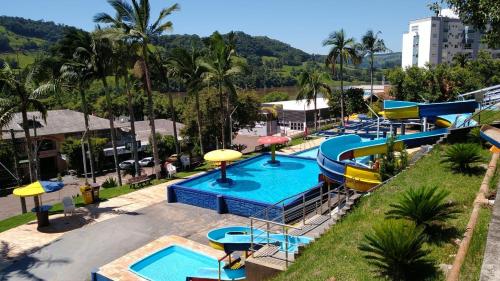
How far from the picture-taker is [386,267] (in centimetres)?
799

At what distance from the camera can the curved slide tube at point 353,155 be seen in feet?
53.7

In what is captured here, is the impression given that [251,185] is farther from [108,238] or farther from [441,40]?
[441,40]

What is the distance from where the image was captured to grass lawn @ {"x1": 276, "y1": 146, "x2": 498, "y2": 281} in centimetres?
838

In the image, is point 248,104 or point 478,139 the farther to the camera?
point 248,104

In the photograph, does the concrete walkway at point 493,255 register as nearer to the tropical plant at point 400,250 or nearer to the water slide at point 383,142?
the tropical plant at point 400,250

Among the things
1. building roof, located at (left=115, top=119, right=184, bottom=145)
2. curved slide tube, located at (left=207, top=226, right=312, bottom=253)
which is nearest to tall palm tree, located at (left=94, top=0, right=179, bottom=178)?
curved slide tube, located at (left=207, top=226, right=312, bottom=253)

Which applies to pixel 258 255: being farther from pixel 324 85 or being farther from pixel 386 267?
pixel 324 85

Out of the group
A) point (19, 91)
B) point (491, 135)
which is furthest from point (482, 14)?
point (19, 91)

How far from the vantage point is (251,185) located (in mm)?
25812

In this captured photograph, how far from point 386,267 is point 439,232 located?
2.34 m

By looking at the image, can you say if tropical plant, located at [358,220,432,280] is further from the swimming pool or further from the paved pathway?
the swimming pool

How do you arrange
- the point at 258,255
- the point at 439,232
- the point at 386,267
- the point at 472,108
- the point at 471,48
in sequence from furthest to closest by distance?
the point at 471,48 → the point at 472,108 → the point at 258,255 → the point at 439,232 → the point at 386,267

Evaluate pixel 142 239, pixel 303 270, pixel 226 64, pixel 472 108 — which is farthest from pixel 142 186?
pixel 472 108

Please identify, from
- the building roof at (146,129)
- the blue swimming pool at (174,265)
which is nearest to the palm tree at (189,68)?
the blue swimming pool at (174,265)
